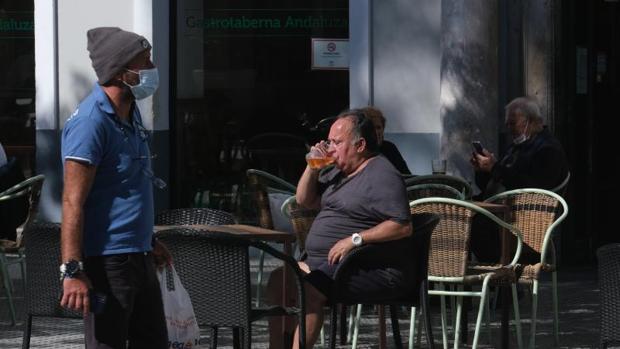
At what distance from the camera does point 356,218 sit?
6.36 metres

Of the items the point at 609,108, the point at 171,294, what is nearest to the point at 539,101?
the point at 609,108

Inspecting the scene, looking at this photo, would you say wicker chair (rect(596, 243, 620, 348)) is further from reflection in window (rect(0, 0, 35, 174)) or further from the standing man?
reflection in window (rect(0, 0, 35, 174))

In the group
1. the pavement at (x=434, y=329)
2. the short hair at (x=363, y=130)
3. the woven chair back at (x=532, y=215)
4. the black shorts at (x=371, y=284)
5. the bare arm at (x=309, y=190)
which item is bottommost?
the pavement at (x=434, y=329)

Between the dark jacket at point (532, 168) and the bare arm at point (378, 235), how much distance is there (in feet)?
8.00

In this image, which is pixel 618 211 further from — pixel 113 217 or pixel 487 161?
pixel 113 217

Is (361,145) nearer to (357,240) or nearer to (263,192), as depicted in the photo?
(357,240)

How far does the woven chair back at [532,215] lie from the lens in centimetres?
762

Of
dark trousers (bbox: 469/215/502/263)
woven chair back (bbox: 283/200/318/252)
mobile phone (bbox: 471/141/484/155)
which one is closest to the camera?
woven chair back (bbox: 283/200/318/252)

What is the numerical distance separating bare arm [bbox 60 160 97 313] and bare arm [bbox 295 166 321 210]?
82.2 inches

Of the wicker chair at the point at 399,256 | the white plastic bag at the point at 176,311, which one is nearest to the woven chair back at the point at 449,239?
the wicker chair at the point at 399,256

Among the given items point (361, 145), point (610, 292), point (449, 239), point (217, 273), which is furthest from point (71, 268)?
point (449, 239)

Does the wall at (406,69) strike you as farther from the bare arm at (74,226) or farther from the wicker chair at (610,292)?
the bare arm at (74,226)

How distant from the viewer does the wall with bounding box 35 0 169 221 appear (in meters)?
10.6

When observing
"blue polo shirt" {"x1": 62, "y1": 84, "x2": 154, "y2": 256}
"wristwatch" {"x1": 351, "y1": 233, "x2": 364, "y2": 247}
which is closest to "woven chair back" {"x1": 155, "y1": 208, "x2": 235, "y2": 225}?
"wristwatch" {"x1": 351, "y1": 233, "x2": 364, "y2": 247}
